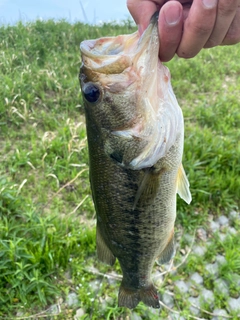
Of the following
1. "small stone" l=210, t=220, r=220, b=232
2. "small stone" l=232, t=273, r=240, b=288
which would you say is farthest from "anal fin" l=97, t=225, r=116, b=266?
"small stone" l=210, t=220, r=220, b=232

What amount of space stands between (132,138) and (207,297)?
6.09 ft

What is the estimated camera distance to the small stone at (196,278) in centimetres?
296

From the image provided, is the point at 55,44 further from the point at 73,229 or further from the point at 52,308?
the point at 52,308

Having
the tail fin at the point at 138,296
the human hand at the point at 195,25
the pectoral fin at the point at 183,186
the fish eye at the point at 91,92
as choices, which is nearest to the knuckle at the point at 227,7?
the human hand at the point at 195,25

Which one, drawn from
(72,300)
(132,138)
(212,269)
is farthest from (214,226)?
(132,138)

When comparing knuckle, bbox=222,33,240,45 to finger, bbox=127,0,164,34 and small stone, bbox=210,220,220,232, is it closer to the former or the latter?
finger, bbox=127,0,164,34

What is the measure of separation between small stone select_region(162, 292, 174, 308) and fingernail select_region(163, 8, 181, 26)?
2.16 metres

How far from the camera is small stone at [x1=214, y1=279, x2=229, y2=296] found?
2.87 meters

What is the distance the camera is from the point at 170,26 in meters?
1.38

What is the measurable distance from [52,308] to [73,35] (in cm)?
528

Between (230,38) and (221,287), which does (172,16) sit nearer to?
(230,38)

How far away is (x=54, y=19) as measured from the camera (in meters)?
7.48

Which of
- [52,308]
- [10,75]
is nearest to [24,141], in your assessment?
[10,75]

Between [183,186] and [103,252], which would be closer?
[183,186]
